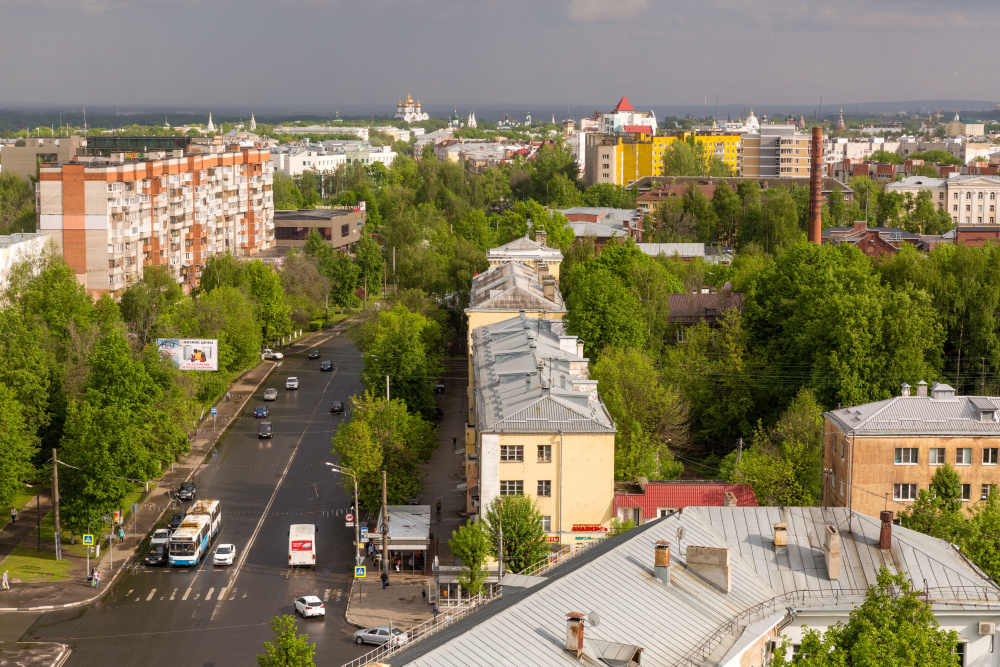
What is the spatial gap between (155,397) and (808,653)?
3237 cm

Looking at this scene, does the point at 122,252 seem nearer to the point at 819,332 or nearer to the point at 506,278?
the point at 506,278

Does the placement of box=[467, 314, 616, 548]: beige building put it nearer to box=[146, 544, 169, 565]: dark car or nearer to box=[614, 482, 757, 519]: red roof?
box=[614, 482, 757, 519]: red roof

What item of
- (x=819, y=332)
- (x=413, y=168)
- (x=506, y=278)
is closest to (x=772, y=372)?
(x=819, y=332)

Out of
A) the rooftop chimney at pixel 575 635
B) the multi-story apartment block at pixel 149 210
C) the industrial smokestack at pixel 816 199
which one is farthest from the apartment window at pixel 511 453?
the industrial smokestack at pixel 816 199

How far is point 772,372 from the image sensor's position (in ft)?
184

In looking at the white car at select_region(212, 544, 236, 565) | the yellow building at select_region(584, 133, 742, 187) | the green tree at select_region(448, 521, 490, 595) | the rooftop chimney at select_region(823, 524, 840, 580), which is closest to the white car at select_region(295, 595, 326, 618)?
the green tree at select_region(448, 521, 490, 595)

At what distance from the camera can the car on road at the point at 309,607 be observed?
36.5 meters

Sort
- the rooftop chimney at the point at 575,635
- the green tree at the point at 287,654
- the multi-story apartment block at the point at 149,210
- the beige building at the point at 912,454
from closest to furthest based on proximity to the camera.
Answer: the rooftop chimney at the point at 575,635
the green tree at the point at 287,654
the beige building at the point at 912,454
the multi-story apartment block at the point at 149,210

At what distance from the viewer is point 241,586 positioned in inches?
1551

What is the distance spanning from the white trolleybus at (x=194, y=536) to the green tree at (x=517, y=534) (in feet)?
36.6

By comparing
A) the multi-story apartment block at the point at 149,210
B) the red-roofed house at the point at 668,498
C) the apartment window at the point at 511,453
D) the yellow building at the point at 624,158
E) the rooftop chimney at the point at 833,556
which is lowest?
the red-roofed house at the point at 668,498

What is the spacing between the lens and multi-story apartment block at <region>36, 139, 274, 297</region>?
76.6 meters

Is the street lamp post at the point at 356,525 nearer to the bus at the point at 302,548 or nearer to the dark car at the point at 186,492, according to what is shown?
the bus at the point at 302,548

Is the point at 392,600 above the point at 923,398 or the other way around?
the other way around
